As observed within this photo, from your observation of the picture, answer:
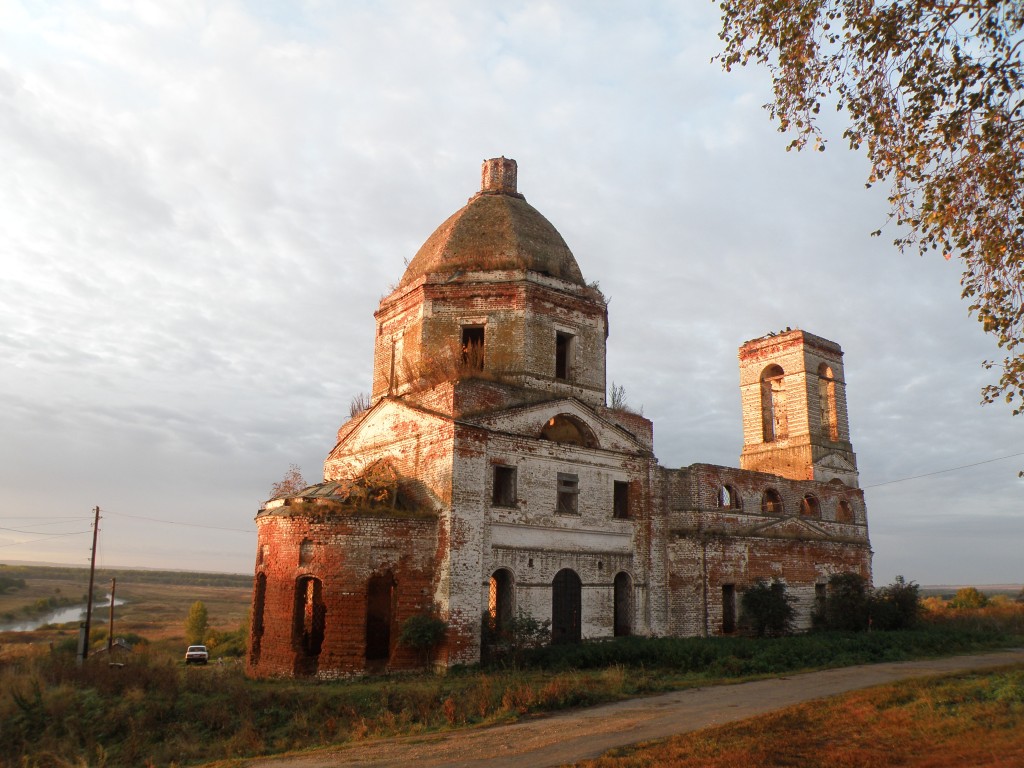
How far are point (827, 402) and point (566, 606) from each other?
1502cm

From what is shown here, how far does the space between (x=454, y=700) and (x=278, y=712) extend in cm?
310

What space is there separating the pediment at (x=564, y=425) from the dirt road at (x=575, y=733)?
6678mm

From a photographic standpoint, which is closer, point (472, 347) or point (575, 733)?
point (575, 733)

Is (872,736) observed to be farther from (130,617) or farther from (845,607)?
(130,617)

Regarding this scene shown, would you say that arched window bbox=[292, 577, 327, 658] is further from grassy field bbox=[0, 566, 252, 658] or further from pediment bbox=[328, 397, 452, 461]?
grassy field bbox=[0, 566, 252, 658]

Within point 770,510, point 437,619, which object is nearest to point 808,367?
point 770,510

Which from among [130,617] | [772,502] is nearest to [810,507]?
[772,502]

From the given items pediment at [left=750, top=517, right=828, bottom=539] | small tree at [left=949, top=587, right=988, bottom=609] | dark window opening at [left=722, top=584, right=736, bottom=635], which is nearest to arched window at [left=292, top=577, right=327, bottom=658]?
dark window opening at [left=722, top=584, right=736, bottom=635]

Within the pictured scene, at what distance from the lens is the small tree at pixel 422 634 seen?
1510cm

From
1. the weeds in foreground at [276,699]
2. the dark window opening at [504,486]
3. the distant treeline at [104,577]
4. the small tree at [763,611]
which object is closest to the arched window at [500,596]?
the weeds in foreground at [276,699]

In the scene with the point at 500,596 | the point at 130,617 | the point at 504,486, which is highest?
the point at 504,486

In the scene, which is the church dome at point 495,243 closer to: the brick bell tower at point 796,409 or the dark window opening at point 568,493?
the dark window opening at point 568,493

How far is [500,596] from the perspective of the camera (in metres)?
16.8

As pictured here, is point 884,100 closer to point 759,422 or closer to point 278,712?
point 278,712
